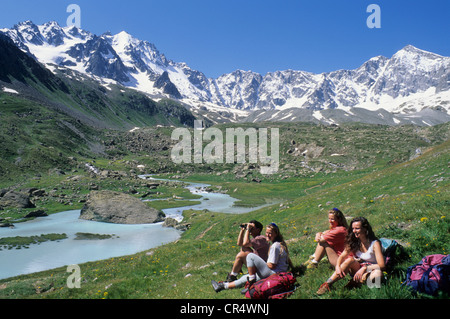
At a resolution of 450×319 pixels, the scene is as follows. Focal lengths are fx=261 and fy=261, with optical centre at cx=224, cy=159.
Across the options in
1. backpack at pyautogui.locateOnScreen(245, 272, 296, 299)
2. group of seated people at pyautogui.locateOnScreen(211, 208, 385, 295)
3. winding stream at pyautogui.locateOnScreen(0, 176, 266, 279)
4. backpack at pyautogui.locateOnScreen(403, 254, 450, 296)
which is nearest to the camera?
backpack at pyautogui.locateOnScreen(403, 254, 450, 296)

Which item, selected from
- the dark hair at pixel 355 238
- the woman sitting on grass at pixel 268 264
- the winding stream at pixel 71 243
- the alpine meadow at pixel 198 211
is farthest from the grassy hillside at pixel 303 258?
the winding stream at pixel 71 243

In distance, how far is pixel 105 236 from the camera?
4616 centimetres

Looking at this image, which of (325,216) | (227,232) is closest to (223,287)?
(325,216)

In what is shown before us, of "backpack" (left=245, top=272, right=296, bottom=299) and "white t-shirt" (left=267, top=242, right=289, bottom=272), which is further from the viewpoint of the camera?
"white t-shirt" (left=267, top=242, right=289, bottom=272)

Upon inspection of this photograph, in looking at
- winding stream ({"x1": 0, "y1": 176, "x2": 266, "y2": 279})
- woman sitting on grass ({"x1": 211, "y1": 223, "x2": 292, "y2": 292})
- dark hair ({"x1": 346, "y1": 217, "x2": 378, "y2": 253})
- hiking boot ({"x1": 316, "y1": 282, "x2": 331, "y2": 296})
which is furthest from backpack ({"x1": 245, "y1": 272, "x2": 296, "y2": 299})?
winding stream ({"x1": 0, "y1": 176, "x2": 266, "y2": 279})

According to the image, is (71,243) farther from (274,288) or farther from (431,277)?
(431,277)

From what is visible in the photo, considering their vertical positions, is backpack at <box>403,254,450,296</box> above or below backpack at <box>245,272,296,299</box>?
above

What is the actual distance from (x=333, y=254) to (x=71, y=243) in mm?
44641

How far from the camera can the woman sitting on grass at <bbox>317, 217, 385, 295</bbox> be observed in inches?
317

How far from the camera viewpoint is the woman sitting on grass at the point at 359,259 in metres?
8.05

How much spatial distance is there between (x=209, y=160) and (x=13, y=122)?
4416 inches

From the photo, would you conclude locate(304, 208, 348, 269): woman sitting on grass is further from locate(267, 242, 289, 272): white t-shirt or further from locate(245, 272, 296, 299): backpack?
locate(245, 272, 296, 299): backpack

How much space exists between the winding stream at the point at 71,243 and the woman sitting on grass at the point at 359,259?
34.1 m
